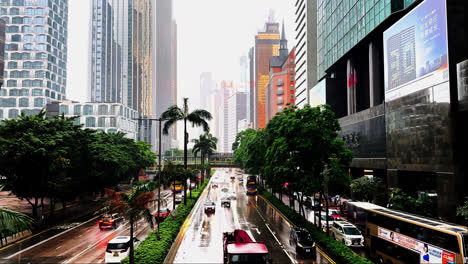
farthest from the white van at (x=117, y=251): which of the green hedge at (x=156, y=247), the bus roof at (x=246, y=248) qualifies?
the bus roof at (x=246, y=248)

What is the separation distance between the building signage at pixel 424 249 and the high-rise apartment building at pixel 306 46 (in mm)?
78424

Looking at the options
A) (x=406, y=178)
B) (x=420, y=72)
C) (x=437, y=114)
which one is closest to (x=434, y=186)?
(x=406, y=178)

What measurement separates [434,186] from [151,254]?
3047 centimetres

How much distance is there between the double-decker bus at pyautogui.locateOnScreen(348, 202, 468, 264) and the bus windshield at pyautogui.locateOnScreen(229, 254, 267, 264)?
7718 millimetres

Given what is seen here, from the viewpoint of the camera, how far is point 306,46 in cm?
10338

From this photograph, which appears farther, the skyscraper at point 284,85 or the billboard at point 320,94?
A: the skyscraper at point 284,85

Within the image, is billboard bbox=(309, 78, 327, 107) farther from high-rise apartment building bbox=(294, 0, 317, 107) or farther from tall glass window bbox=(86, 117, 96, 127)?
tall glass window bbox=(86, 117, 96, 127)

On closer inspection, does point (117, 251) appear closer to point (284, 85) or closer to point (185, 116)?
point (185, 116)

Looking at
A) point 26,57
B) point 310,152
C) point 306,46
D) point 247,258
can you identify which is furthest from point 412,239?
point 26,57

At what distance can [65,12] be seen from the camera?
155 m

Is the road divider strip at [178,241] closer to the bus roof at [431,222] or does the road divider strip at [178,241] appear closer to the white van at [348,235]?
the white van at [348,235]

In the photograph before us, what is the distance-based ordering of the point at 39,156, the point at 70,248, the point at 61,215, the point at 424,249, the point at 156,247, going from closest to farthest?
the point at 424,249
the point at 156,247
the point at 70,248
the point at 39,156
the point at 61,215

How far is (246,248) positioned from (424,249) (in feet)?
29.0

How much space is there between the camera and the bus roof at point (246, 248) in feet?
58.9
